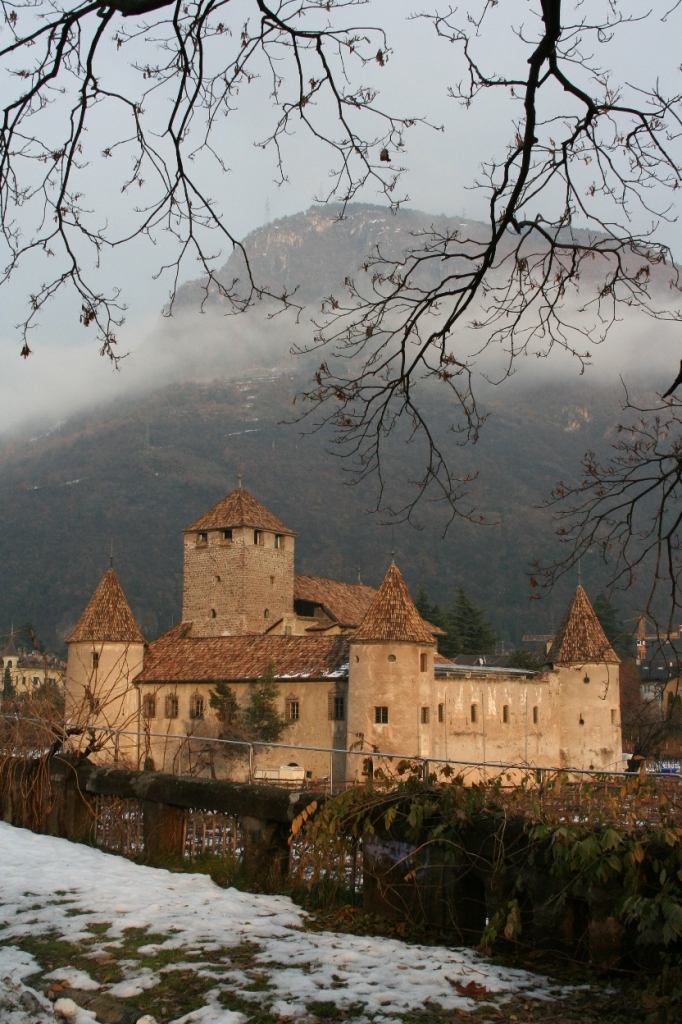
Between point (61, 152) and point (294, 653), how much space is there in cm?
3786

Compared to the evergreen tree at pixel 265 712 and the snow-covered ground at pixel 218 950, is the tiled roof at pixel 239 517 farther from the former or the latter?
the snow-covered ground at pixel 218 950

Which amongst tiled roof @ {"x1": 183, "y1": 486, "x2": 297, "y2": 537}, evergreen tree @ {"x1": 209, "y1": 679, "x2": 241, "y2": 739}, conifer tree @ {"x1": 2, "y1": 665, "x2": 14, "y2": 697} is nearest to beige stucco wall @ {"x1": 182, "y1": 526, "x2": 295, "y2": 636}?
tiled roof @ {"x1": 183, "y1": 486, "x2": 297, "y2": 537}

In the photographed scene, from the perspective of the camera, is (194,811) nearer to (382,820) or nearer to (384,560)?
(382,820)

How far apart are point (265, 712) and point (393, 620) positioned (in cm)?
586

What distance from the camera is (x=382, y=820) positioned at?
273 inches

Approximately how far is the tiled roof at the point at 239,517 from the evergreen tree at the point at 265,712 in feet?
39.0

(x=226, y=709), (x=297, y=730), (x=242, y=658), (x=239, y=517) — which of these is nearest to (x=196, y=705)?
(x=226, y=709)

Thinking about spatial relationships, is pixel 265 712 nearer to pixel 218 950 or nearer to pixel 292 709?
pixel 292 709

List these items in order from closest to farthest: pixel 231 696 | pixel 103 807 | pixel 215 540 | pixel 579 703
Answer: pixel 103 807
pixel 231 696
pixel 579 703
pixel 215 540

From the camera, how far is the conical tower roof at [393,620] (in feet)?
130

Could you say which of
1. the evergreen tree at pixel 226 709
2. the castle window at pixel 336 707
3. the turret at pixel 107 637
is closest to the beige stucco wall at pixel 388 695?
the castle window at pixel 336 707

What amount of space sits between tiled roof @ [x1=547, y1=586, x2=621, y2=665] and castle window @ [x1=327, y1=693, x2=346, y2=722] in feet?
37.9

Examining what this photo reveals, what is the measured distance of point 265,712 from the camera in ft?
133

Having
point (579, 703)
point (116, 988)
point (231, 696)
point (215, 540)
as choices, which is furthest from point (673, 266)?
point (215, 540)
